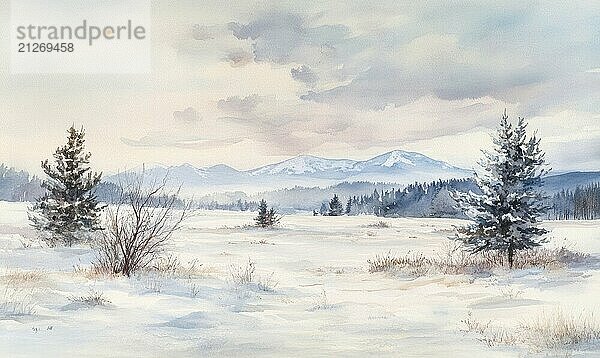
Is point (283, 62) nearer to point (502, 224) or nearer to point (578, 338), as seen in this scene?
point (502, 224)

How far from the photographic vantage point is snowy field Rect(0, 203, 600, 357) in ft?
14.6

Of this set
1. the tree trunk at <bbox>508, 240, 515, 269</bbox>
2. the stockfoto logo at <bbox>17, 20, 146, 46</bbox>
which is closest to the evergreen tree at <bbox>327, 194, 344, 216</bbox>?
the tree trunk at <bbox>508, 240, 515, 269</bbox>

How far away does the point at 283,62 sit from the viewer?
5.83 metres

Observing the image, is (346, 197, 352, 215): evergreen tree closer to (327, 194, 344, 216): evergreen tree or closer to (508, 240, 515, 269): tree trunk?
(327, 194, 344, 216): evergreen tree

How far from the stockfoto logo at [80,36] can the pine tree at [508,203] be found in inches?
140

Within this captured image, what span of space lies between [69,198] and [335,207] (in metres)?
2.61

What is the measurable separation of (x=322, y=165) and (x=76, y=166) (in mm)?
2417

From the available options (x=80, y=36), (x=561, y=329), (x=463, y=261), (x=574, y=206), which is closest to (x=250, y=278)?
(x=463, y=261)

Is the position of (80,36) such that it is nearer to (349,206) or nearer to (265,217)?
(265,217)

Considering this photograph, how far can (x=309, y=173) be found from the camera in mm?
5766

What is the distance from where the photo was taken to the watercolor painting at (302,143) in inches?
214

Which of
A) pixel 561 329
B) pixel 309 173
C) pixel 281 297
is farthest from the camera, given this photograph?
pixel 309 173

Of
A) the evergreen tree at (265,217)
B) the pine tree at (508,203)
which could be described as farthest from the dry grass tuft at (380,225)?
the evergreen tree at (265,217)

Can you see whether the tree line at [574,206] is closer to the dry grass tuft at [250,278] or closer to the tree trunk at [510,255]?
the tree trunk at [510,255]
